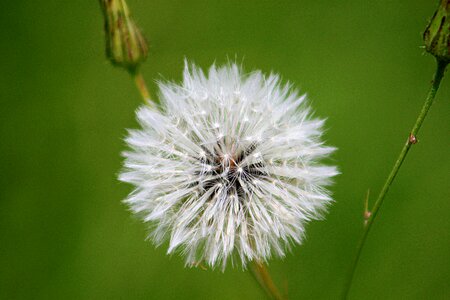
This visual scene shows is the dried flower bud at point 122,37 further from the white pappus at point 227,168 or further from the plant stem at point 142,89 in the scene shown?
the white pappus at point 227,168

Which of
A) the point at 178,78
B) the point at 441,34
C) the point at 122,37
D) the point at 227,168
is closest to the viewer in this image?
the point at 441,34

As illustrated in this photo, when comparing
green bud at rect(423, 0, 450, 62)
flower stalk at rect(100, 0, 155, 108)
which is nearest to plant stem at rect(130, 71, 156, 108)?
flower stalk at rect(100, 0, 155, 108)


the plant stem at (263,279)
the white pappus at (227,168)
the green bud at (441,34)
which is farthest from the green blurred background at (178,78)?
the green bud at (441,34)

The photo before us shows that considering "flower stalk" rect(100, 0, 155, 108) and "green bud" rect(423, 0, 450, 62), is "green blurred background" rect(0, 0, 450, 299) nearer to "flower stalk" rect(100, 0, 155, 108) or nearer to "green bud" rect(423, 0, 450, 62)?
"flower stalk" rect(100, 0, 155, 108)

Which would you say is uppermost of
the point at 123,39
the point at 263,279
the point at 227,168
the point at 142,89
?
the point at 123,39

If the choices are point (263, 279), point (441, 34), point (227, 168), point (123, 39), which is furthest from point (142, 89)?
point (441, 34)

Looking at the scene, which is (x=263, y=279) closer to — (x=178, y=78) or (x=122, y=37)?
(x=122, y=37)

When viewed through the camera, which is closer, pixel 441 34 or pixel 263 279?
pixel 441 34
